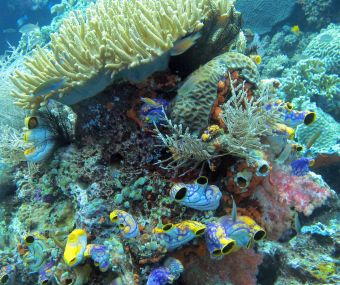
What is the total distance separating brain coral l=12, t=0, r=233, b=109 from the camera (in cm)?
A: 265

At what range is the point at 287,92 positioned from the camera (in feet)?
20.8

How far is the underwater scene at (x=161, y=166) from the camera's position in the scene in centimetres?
250

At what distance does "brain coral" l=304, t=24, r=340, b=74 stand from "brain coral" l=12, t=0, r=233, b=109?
5524 mm

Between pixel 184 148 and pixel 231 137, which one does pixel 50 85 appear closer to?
pixel 184 148

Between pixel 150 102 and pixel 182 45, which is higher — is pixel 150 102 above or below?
below

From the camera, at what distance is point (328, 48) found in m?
7.50

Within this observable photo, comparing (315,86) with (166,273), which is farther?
(315,86)

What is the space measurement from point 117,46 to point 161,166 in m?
1.11

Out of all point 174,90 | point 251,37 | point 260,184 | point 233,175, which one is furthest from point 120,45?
point 251,37

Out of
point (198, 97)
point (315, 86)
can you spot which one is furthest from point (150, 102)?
point (315, 86)

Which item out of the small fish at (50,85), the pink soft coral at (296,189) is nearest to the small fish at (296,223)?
the pink soft coral at (296,189)

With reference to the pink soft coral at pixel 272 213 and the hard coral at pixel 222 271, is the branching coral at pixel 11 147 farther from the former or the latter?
the pink soft coral at pixel 272 213

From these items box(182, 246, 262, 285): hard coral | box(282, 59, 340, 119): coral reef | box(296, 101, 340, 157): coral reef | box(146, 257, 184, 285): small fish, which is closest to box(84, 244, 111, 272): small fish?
box(146, 257, 184, 285): small fish

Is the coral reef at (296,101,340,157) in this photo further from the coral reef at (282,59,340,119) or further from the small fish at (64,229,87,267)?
the small fish at (64,229,87,267)
